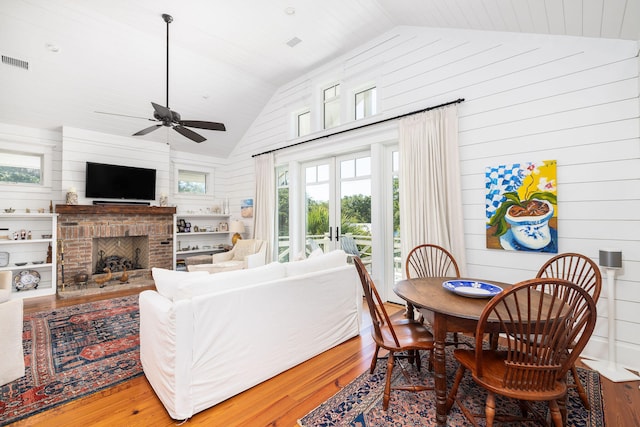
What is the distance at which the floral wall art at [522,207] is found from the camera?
280 cm

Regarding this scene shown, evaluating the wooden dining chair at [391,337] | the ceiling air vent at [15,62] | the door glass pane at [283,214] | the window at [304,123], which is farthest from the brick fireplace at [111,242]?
the wooden dining chair at [391,337]

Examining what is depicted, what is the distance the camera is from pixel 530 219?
2.91 m

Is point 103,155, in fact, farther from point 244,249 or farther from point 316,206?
point 316,206

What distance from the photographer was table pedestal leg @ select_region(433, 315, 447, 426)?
5.80ft

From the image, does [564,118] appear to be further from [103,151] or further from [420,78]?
[103,151]

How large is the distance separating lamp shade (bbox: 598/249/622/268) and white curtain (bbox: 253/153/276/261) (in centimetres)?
489

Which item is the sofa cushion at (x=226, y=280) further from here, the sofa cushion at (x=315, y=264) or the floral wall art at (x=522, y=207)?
the floral wall art at (x=522, y=207)

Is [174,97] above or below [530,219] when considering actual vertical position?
above

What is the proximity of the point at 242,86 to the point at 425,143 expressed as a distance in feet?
12.6

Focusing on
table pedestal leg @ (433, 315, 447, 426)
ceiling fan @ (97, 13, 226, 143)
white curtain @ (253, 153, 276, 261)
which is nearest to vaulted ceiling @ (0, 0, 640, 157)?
ceiling fan @ (97, 13, 226, 143)

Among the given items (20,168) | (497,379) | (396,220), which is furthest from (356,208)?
(20,168)

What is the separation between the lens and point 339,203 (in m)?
4.98

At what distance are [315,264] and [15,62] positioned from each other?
5203 mm

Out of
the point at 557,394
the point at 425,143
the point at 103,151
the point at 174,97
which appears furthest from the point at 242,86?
the point at 557,394
